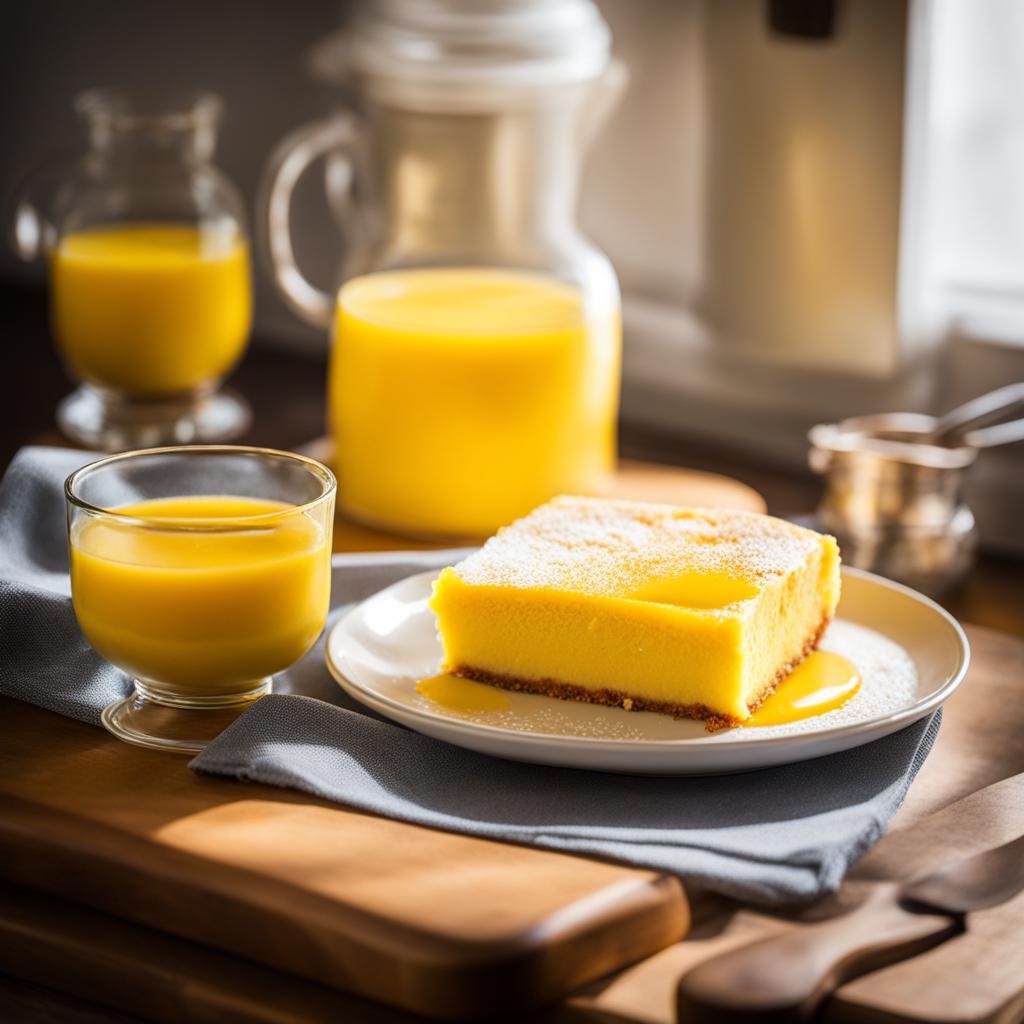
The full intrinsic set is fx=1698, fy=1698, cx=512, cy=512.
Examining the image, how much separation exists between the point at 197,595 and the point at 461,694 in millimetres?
168

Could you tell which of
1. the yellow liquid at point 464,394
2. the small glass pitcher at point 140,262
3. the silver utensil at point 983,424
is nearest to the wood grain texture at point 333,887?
the yellow liquid at point 464,394

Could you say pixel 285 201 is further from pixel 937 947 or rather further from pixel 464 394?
pixel 937 947

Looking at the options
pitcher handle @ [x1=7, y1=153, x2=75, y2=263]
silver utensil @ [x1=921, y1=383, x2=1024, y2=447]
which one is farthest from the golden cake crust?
pitcher handle @ [x1=7, y1=153, x2=75, y2=263]

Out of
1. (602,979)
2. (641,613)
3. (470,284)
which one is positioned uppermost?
(470,284)

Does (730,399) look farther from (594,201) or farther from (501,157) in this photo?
(501,157)

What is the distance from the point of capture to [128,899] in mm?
855

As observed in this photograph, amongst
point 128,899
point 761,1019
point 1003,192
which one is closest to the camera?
point 761,1019

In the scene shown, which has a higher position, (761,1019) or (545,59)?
(545,59)

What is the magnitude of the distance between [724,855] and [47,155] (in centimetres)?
108

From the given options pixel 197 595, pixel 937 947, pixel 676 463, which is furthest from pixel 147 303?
pixel 937 947

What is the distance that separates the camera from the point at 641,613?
979 millimetres

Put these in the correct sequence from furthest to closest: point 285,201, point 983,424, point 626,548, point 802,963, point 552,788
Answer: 1. point 285,201
2. point 983,424
3. point 626,548
4. point 552,788
5. point 802,963

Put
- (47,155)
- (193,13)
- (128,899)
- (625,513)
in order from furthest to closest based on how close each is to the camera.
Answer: (193,13) < (47,155) < (625,513) < (128,899)

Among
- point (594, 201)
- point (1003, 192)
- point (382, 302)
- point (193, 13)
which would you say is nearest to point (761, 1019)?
point (382, 302)
